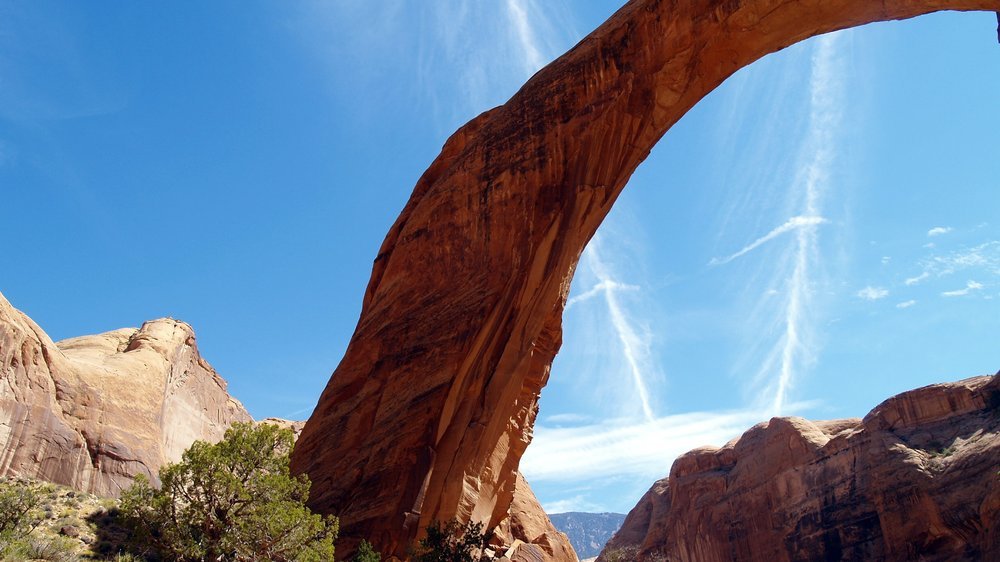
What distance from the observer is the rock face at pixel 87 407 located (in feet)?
92.0

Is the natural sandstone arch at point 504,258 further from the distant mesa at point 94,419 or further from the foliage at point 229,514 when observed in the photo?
the distant mesa at point 94,419

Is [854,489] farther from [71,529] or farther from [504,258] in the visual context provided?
[71,529]

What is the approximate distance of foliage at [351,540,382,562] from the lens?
59.0ft

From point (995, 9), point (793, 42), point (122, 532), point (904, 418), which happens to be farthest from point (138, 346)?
point (904, 418)

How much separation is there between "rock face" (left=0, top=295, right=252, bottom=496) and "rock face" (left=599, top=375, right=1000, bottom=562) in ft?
118

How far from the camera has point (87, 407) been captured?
1270 inches

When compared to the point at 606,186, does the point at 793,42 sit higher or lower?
higher

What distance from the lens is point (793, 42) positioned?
23969 mm

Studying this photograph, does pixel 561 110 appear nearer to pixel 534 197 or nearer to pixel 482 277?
pixel 534 197

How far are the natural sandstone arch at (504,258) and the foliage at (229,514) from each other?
2452 millimetres

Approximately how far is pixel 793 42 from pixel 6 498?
85.4 ft

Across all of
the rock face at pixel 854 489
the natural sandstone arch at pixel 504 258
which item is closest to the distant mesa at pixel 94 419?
the natural sandstone arch at pixel 504 258

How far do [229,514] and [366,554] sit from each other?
3436mm

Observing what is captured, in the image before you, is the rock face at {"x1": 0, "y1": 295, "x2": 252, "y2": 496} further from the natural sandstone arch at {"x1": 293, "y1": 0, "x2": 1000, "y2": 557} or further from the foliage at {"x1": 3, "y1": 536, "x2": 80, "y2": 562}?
the natural sandstone arch at {"x1": 293, "y1": 0, "x2": 1000, "y2": 557}
